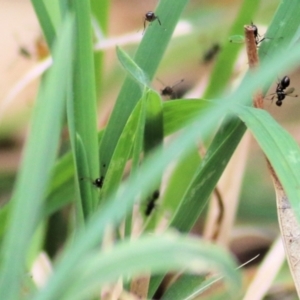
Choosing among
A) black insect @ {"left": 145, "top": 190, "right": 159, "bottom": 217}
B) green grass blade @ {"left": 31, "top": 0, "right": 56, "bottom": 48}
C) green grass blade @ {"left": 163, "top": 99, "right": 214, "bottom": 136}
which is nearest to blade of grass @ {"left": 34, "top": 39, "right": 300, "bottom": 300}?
green grass blade @ {"left": 163, "top": 99, "right": 214, "bottom": 136}

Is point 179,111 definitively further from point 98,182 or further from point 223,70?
point 223,70

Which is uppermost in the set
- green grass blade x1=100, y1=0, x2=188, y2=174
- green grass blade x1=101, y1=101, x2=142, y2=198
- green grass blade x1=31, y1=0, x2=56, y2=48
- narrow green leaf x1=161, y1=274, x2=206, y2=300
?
green grass blade x1=31, y1=0, x2=56, y2=48

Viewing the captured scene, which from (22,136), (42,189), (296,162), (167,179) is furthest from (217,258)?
(22,136)

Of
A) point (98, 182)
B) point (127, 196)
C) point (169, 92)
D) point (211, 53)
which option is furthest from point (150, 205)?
point (211, 53)

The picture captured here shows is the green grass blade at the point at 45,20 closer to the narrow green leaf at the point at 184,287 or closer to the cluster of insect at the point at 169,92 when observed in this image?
the cluster of insect at the point at 169,92

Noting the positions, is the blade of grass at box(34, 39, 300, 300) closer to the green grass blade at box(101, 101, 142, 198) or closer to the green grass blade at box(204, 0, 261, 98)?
the green grass blade at box(101, 101, 142, 198)

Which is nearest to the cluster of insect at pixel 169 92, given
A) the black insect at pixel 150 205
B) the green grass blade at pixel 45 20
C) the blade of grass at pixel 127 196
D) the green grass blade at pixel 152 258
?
the black insect at pixel 150 205

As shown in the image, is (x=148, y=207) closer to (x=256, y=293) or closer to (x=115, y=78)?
(x=256, y=293)
